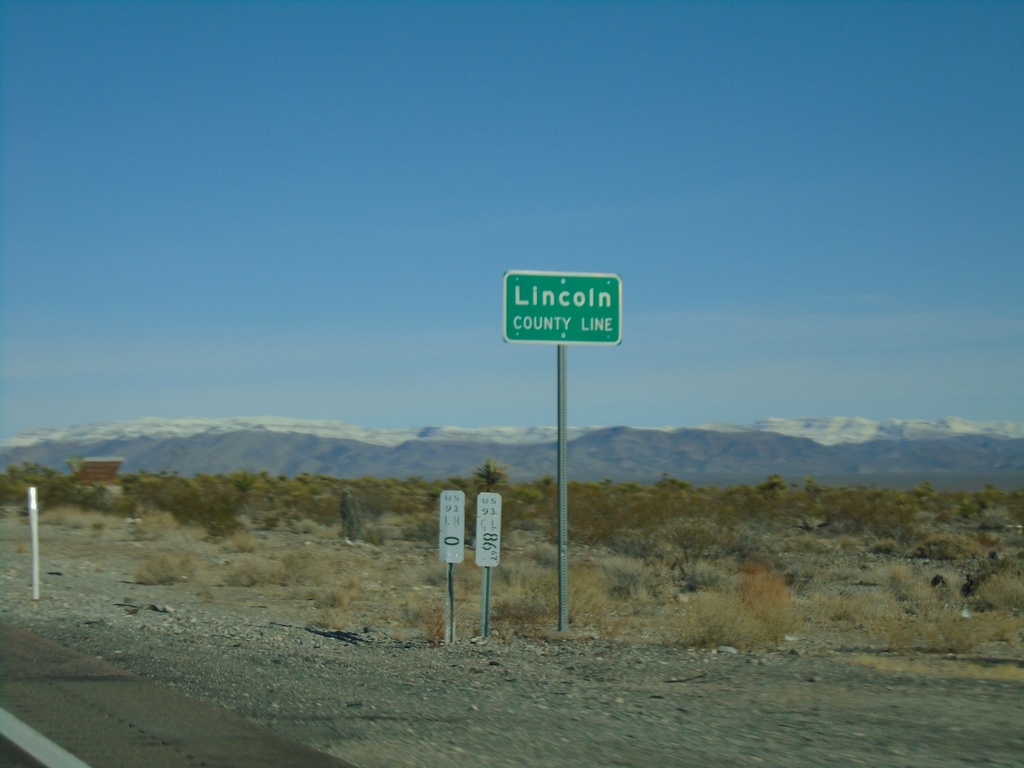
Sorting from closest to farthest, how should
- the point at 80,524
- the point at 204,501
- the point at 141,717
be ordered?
the point at 141,717 < the point at 80,524 < the point at 204,501

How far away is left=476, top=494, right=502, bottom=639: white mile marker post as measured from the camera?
12.6 metres

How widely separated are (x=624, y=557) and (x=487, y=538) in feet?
45.2

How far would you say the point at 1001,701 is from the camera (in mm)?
9195

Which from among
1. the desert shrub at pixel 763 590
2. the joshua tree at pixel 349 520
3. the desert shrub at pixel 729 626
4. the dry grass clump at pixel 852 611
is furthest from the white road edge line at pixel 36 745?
the joshua tree at pixel 349 520

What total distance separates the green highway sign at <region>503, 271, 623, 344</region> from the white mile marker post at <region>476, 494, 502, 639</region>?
2.03 meters

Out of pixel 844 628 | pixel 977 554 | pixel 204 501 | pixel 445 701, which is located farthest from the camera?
pixel 204 501

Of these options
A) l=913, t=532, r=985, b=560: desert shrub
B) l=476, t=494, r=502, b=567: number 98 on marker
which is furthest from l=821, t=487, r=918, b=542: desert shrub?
l=476, t=494, r=502, b=567: number 98 on marker

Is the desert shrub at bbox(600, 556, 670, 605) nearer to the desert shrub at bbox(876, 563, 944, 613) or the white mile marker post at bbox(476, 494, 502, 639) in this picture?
the desert shrub at bbox(876, 563, 944, 613)

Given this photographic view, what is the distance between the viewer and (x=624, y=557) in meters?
25.9

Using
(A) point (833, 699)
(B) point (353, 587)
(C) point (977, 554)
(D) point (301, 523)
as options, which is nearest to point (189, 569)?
(B) point (353, 587)

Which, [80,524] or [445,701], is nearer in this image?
[445,701]

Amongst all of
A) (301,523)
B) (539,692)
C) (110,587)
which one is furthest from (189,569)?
(539,692)

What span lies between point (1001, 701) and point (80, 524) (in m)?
30.6

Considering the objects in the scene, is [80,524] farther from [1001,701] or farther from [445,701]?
[1001,701]
